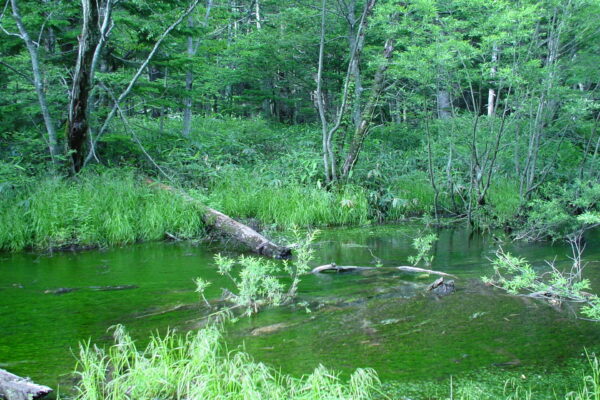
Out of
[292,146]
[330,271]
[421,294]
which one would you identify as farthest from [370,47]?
[421,294]

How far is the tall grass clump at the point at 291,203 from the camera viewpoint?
35.7ft

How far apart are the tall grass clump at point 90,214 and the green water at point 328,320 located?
1133mm

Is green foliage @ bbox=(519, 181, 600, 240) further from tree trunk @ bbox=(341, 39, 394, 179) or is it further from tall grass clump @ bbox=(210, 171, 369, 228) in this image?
tree trunk @ bbox=(341, 39, 394, 179)

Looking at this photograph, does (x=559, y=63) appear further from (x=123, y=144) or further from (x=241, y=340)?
(x=123, y=144)

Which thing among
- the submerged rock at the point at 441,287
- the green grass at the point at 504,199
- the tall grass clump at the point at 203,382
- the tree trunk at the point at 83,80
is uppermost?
the tree trunk at the point at 83,80

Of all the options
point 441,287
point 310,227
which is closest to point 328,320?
point 441,287

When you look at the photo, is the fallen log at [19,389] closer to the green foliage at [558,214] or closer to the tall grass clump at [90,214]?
the tall grass clump at [90,214]

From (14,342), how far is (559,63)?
30.7 ft

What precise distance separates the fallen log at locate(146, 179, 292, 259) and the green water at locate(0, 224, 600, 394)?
0.98 meters

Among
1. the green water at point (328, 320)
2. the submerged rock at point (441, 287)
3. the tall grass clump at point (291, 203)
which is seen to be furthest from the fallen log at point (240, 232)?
the submerged rock at point (441, 287)

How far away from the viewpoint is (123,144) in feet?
40.2

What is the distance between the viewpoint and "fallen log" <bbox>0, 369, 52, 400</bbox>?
3.33 meters

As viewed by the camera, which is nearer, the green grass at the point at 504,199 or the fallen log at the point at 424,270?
the fallen log at the point at 424,270

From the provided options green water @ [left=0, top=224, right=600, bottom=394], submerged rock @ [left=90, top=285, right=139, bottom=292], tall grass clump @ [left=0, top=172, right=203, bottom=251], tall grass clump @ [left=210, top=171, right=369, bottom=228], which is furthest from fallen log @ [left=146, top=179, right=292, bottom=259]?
submerged rock @ [left=90, top=285, right=139, bottom=292]
